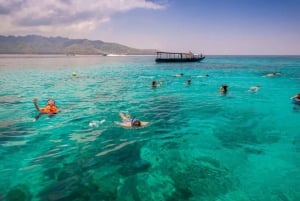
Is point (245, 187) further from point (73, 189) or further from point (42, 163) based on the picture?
point (42, 163)

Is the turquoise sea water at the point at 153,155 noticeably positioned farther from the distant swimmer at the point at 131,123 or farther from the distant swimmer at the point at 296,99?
the distant swimmer at the point at 296,99

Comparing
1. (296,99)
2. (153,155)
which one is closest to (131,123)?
(153,155)

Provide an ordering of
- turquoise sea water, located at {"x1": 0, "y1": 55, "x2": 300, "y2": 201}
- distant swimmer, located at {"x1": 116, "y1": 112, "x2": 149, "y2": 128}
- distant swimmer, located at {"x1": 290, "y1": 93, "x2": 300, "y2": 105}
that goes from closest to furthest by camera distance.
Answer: turquoise sea water, located at {"x1": 0, "y1": 55, "x2": 300, "y2": 201}, distant swimmer, located at {"x1": 116, "y1": 112, "x2": 149, "y2": 128}, distant swimmer, located at {"x1": 290, "y1": 93, "x2": 300, "y2": 105}

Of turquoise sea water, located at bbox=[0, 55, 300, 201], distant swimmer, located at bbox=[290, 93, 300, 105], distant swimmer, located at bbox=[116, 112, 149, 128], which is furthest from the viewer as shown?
distant swimmer, located at bbox=[290, 93, 300, 105]

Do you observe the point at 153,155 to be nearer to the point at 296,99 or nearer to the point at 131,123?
the point at 131,123

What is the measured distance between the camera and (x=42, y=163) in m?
11.2

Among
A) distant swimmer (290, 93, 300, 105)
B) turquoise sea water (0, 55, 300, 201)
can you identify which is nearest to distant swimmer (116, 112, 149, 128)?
turquoise sea water (0, 55, 300, 201)

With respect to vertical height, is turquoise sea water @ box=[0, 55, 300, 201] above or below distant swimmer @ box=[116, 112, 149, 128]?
below

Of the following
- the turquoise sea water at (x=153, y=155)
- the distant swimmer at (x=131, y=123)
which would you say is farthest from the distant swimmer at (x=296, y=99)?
the distant swimmer at (x=131, y=123)

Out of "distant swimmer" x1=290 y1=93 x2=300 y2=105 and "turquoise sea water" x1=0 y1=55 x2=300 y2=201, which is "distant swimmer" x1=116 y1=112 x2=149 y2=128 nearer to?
"turquoise sea water" x1=0 y1=55 x2=300 y2=201

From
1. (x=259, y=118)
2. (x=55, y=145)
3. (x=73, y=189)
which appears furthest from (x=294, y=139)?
(x=55, y=145)

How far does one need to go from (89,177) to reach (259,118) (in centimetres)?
1432

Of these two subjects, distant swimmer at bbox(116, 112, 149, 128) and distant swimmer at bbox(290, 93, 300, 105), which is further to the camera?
distant swimmer at bbox(290, 93, 300, 105)

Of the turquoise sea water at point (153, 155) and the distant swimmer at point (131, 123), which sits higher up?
the distant swimmer at point (131, 123)
